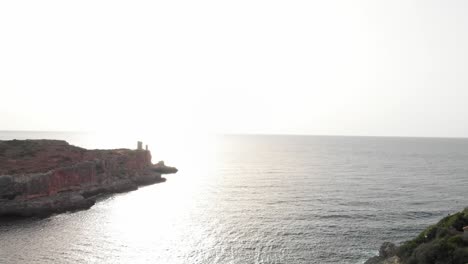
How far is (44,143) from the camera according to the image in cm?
8644

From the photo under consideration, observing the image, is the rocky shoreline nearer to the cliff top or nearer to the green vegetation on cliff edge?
the green vegetation on cliff edge

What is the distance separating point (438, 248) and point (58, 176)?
6657 centimetres

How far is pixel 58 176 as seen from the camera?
223ft

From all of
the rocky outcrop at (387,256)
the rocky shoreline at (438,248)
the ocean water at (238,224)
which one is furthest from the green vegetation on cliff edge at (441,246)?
the ocean water at (238,224)

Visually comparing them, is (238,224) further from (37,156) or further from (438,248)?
(37,156)

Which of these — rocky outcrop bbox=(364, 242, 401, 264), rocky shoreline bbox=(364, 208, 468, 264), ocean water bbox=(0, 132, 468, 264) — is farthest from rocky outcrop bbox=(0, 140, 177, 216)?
rocky shoreline bbox=(364, 208, 468, 264)

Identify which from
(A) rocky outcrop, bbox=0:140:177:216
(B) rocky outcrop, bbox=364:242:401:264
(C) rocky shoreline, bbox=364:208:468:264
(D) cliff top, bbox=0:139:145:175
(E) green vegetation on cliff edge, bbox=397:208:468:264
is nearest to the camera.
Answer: (E) green vegetation on cliff edge, bbox=397:208:468:264

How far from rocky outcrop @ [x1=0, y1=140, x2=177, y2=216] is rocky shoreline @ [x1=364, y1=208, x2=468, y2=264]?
55.1m

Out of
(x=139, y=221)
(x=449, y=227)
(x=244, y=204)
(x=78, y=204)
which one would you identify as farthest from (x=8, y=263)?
(x=449, y=227)

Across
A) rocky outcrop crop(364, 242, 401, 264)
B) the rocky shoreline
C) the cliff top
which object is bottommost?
rocky outcrop crop(364, 242, 401, 264)

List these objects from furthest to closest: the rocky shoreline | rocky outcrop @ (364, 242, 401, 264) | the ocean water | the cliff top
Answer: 1. the cliff top
2. the ocean water
3. rocky outcrop @ (364, 242, 401, 264)
4. the rocky shoreline

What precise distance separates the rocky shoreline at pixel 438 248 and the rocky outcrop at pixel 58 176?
55.1 metres

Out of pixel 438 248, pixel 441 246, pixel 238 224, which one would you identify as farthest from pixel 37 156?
pixel 441 246

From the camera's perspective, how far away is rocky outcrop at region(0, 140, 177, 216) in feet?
197
